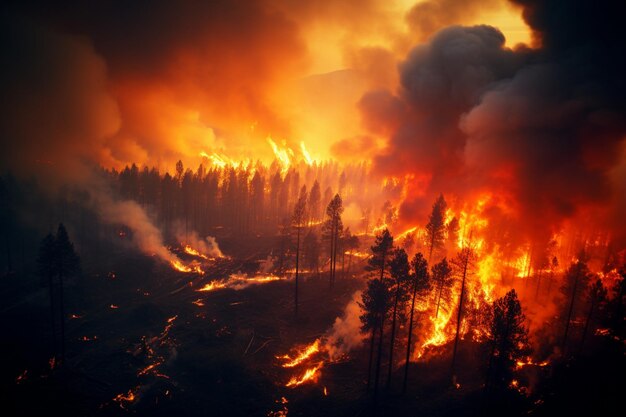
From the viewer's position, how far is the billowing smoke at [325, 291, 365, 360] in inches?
1427

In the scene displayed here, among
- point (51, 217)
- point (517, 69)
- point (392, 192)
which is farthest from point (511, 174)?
point (51, 217)

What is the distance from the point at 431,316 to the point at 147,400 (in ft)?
111

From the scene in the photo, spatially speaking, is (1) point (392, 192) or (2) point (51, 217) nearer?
(2) point (51, 217)

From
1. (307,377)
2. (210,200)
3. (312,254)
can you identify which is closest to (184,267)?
(312,254)

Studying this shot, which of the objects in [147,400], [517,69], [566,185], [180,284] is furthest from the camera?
[180,284]

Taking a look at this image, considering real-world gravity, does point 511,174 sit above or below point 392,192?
above

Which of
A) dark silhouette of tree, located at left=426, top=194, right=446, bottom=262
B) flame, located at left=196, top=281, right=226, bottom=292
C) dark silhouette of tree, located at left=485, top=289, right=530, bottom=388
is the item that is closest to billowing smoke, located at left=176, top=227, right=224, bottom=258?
flame, located at left=196, top=281, right=226, bottom=292

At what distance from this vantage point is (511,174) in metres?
43.7

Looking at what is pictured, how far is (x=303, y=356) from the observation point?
116ft

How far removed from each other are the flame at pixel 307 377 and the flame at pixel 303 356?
1.82 metres

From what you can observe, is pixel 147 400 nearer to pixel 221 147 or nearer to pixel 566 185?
pixel 566 185

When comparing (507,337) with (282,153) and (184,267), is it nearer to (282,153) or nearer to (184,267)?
(184,267)

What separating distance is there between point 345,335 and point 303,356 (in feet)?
19.0

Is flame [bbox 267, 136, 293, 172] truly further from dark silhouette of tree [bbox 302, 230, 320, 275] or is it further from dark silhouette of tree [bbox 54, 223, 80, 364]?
dark silhouette of tree [bbox 54, 223, 80, 364]
